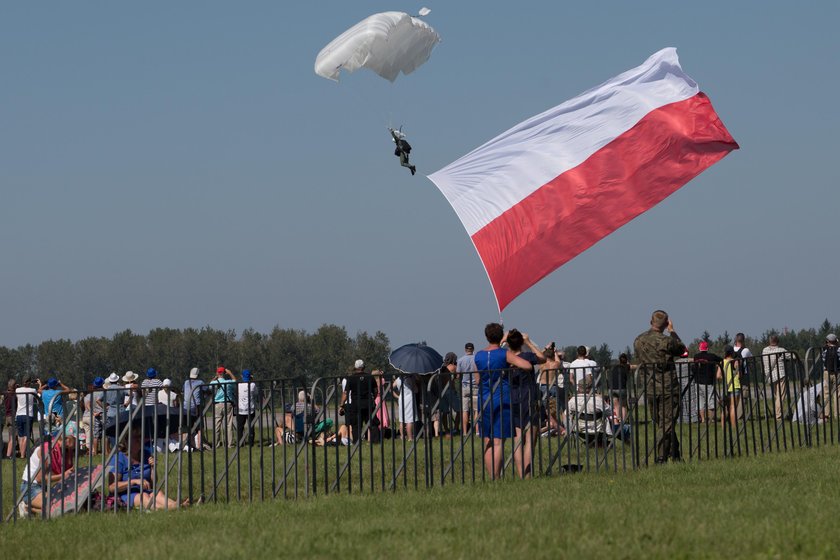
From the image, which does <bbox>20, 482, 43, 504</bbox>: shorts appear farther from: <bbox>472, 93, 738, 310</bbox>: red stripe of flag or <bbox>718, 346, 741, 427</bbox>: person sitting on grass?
<bbox>718, 346, 741, 427</bbox>: person sitting on grass

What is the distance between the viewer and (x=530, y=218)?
14539mm

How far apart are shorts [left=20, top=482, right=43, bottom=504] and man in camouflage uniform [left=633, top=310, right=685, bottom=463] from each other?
6.88 meters

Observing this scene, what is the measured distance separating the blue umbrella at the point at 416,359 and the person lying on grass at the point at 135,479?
11318mm

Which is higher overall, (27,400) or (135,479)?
(27,400)

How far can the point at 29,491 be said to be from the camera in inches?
458

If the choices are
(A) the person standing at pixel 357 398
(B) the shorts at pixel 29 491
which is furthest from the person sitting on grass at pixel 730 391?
(B) the shorts at pixel 29 491

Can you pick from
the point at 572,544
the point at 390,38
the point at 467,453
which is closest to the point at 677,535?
the point at 572,544

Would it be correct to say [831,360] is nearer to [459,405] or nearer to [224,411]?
[459,405]

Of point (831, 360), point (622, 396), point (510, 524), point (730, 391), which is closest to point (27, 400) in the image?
point (510, 524)

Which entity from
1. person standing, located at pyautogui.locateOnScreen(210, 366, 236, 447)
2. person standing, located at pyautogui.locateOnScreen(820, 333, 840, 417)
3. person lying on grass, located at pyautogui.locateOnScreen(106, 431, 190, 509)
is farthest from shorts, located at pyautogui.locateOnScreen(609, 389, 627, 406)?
person lying on grass, located at pyautogui.locateOnScreen(106, 431, 190, 509)

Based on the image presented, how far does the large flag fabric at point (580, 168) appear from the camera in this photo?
14.3 meters

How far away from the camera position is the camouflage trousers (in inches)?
591

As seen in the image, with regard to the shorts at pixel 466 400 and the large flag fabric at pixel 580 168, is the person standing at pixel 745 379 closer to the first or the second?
the large flag fabric at pixel 580 168

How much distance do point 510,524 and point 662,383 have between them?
6.13 m
